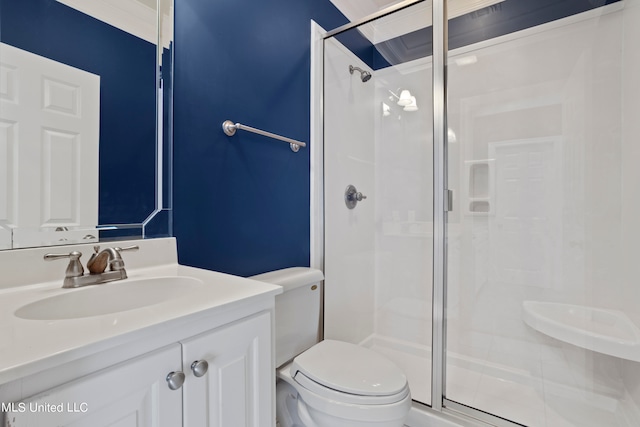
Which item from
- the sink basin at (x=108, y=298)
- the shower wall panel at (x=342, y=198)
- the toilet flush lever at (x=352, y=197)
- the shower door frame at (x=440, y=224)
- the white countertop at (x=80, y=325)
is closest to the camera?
the white countertop at (x=80, y=325)

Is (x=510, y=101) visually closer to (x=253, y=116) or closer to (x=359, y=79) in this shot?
(x=359, y=79)

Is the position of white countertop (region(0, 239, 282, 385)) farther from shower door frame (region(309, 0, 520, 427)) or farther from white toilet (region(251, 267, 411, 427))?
shower door frame (region(309, 0, 520, 427))

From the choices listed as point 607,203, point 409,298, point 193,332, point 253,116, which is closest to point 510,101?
point 607,203

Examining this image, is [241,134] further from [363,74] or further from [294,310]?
[363,74]

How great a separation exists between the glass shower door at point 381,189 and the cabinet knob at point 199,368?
1.29 meters

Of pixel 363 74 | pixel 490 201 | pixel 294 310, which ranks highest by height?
pixel 363 74

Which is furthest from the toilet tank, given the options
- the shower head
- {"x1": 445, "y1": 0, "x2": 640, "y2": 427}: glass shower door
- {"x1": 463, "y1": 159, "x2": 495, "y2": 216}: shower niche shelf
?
the shower head

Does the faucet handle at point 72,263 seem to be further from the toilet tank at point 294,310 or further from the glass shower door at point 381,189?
the glass shower door at point 381,189

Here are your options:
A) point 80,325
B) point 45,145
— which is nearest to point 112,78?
point 45,145

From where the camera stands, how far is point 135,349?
0.56m

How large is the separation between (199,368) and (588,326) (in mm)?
1944

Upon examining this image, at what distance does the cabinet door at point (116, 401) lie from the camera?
0.46m

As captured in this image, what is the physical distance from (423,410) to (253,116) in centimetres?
166

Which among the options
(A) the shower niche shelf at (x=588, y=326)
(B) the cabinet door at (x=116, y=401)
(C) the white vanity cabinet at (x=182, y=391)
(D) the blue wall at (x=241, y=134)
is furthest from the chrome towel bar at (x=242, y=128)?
(A) the shower niche shelf at (x=588, y=326)
